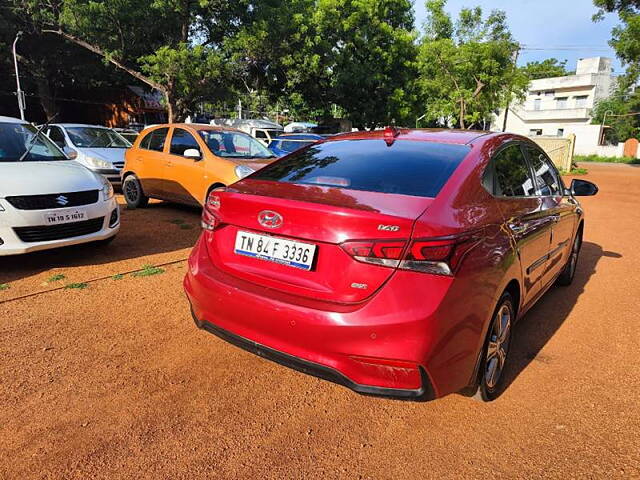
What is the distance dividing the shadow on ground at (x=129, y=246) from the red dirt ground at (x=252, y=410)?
0.93 metres

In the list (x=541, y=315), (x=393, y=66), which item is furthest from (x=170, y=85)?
(x=541, y=315)

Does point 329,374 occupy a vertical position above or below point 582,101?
above

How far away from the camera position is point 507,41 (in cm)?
3064

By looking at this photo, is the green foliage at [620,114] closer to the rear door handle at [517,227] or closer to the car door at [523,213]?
the car door at [523,213]

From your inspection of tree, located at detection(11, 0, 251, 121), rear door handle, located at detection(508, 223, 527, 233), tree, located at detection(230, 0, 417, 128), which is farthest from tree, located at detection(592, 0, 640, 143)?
rear door handle, located at detection(508, 223, 527, 233)

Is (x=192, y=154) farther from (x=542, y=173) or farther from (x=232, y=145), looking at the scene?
(x=542, y=173)

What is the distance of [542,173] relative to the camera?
3855 mm

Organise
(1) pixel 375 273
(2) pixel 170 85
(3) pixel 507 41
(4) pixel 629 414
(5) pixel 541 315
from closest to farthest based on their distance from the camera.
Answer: (1) pixel 375 273
(4) pixel 629 414
(5) pixel 541 315
(2) pixel 170 85
(3) pixel 507 41

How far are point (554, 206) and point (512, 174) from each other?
31.7 inches

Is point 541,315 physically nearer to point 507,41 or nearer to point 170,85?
point 170,85

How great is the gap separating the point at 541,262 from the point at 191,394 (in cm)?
257

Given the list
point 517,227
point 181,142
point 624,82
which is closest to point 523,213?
point 517,227

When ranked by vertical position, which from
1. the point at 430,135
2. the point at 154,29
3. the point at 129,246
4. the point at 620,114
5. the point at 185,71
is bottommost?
the point at 620,114

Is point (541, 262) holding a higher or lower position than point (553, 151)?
higher
